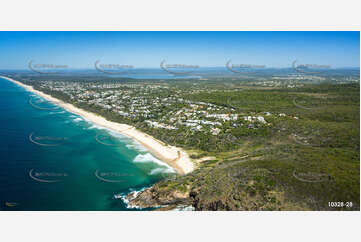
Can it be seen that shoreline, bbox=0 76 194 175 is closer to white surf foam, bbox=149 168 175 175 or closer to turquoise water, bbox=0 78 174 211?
white surf foam, bbox=149 168 175 175

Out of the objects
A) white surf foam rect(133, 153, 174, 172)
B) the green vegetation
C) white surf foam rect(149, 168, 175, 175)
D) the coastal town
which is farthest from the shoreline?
the coastal town

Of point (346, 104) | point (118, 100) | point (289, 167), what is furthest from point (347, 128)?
point (118, 100)

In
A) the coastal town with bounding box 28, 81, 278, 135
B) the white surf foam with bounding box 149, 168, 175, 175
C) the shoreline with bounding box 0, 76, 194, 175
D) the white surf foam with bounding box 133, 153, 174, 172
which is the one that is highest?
the coastal town with bounding box 28, 81, 278, 135

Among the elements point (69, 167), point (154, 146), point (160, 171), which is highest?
point (154, 146)

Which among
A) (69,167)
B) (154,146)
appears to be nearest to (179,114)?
(154,146)

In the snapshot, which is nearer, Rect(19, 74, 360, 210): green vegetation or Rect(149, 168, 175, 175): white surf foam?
Rect(19, 74, 360, 210): green vegetation

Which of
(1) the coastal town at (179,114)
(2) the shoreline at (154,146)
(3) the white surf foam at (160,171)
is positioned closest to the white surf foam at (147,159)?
(2) the shoreline at (154,146)

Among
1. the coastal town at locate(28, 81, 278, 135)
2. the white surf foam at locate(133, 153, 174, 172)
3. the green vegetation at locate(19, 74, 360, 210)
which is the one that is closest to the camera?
the green vegetation at locate(19, 74, 360, 210)

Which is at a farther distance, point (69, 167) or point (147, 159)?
point (147, 159)

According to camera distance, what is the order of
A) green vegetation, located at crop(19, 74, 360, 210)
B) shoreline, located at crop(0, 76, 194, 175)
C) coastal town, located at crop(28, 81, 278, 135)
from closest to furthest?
green vegetation, located at crop(19, 74, 360, 210), shoreline, located at crop(0, 76, 194, 175), coastal town, located at crop(28, 81, 278, 135)

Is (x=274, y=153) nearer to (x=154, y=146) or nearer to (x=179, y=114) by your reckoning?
(x=154, y=146)
